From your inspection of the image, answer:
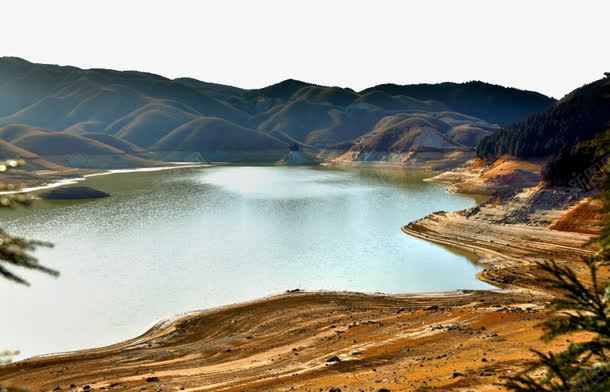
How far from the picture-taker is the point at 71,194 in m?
96.2

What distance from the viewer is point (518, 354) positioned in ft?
61.1

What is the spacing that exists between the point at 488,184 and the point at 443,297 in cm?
7414

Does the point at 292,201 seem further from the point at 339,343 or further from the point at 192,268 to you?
the point at 339,343

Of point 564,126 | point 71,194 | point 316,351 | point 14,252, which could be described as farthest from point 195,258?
point 564,126

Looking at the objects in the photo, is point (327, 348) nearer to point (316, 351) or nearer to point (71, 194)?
point (316, 351)

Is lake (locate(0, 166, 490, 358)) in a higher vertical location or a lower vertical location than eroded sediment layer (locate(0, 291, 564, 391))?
lower

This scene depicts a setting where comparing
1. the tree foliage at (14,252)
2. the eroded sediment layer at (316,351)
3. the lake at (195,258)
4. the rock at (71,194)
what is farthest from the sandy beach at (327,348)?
the rock at (71,194)

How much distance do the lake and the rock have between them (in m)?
3.20

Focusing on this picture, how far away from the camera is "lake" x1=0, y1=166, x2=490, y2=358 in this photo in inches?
1248

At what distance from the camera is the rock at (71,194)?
9438 cm

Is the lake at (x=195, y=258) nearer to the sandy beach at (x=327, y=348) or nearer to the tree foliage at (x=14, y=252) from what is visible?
the sandy beach at (x=327, y=348)

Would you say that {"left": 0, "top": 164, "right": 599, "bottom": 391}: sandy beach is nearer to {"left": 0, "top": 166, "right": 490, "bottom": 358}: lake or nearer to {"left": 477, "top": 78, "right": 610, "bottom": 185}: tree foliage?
{"left": 0, "top": 166, "right": 490, "bottom": 358}: lake

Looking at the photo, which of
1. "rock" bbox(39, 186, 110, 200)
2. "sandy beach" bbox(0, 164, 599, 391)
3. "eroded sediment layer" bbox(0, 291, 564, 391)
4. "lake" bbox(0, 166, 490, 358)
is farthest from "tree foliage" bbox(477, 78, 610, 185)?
"rock" bbox(39, 186, 110, 200)

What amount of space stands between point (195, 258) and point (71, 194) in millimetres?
60212
